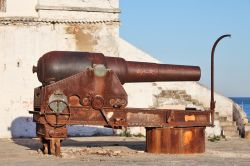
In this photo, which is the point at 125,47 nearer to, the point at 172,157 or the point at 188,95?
the point at 188,95

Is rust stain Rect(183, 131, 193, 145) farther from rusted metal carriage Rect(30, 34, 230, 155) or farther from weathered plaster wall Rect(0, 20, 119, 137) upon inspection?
weathered plaster wall Rect(0, 20, 119, 137)

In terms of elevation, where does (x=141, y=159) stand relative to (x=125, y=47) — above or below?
below

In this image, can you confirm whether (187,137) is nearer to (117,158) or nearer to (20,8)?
(117,158)

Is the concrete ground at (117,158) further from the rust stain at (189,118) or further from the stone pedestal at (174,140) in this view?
the rust stain at (189,118)

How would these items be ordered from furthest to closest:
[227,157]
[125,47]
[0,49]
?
[125,47]
[0,49]
[227,157]

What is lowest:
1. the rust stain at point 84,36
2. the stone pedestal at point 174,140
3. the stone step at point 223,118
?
the stone pedestal at point 174,140

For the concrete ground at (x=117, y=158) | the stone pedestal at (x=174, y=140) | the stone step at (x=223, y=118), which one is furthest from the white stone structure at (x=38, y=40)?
the stone pedestal at (x=174, y=140)

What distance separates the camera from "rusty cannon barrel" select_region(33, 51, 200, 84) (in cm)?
1105

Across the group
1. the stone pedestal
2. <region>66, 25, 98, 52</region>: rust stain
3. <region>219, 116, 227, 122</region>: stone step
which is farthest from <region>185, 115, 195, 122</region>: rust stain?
<region>219, 116, 227, 122</region>: stone step

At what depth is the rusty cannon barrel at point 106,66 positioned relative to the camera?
11.0m

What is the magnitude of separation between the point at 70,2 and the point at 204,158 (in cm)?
931

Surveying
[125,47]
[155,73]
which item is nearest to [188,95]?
[125,47]

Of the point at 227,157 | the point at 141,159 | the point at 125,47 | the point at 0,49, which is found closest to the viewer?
the point at 141,159

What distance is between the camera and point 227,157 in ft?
38.4
